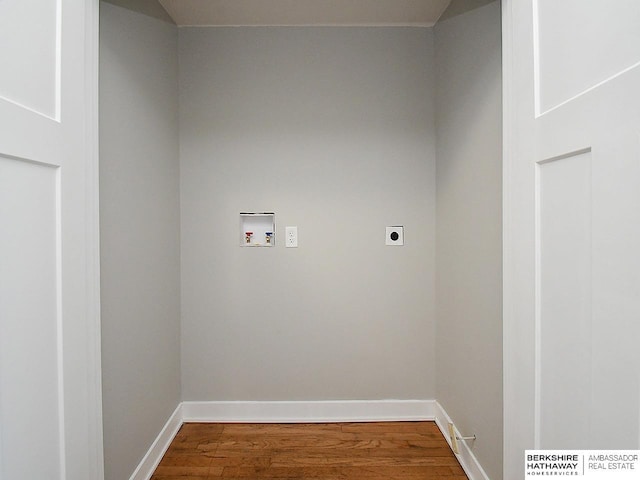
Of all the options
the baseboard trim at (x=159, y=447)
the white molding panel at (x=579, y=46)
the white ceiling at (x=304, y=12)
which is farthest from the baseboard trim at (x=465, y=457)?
the white ceiling at (x=304, y=12)

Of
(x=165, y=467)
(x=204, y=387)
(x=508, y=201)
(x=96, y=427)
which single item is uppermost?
(x=508, y=201)

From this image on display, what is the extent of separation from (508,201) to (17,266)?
116cm

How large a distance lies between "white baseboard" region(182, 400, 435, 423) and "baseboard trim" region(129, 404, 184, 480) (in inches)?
4.4

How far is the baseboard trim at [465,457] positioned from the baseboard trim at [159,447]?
62.7 inches

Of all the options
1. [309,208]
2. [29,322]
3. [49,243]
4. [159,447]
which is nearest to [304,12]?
[309,208]

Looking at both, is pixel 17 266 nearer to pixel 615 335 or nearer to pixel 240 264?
pixel 615 335

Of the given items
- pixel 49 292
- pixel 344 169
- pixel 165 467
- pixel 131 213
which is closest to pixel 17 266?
pixel 49 292

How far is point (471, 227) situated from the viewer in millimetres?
2061

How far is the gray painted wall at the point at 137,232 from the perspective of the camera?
1.70m

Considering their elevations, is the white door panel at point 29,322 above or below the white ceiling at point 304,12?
below

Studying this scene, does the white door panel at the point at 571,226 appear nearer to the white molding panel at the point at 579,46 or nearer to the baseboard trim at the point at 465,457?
the white molding panel at the point at 579,46

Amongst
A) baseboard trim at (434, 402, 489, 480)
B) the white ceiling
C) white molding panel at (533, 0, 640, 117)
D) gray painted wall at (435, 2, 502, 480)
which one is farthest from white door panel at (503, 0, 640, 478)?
the white ceiling

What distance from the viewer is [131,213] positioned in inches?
75.5

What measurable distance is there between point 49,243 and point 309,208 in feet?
5.95
